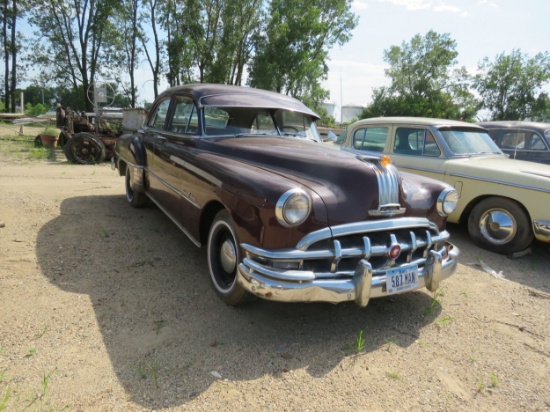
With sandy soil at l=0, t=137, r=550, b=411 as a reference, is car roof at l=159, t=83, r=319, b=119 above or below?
above

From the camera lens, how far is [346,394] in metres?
2.15

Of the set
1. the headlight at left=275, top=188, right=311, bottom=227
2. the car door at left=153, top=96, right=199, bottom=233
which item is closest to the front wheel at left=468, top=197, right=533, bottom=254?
the headlight at left=275, top=188, right=311, bottom=227

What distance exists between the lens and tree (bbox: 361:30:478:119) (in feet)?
123

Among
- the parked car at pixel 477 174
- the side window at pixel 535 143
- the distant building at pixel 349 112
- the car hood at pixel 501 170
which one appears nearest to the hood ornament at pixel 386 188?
the parked car at pixel 477 174

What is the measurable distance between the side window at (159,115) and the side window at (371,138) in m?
3.22

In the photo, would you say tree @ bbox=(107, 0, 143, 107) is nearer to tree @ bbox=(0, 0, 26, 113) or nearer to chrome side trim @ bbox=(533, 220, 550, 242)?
tree @ bbox=(0, 0, 26, 113)

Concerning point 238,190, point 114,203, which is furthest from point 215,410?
point 114,203

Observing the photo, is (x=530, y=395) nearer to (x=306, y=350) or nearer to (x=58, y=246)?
(x=306, y=350)

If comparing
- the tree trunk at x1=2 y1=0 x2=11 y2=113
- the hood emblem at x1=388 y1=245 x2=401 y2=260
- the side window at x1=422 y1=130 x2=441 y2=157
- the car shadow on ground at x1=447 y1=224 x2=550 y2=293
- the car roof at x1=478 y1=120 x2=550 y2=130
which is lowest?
the car shadow on ground at x1=447 y1=224 x2=550 y2=293

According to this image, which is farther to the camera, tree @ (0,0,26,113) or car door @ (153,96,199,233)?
tree @ (0,0,26,113)

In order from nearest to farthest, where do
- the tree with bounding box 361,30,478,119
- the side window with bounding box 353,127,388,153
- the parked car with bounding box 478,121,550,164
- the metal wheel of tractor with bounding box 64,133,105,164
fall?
the side window with bounding box 353,127,388,153 → the parked car with bounding box 478,121,550,164 → the metal wheel of tractor with bounding box 64,133,105,164 → the tree with bounding box 361,30,478,119

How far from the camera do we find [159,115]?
474cm

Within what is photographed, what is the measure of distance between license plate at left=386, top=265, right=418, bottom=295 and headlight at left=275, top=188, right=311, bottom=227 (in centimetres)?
74

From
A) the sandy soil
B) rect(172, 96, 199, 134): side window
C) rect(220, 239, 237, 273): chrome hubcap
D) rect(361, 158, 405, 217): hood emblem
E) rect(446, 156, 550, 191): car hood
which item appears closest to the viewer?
the sandy soil
